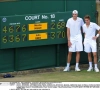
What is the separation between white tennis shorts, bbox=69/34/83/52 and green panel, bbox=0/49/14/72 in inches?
72.0

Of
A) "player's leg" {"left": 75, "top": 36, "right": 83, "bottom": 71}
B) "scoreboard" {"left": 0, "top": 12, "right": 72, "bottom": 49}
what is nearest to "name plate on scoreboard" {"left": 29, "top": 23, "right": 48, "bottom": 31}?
"scoreboard" {"left": 0, "top": 12, "right": 72, "bottom": 49}

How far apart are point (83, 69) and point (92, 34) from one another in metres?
1.24

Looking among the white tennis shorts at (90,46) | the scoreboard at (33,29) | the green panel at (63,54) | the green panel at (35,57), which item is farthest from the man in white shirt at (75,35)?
the green panel at (35,57)

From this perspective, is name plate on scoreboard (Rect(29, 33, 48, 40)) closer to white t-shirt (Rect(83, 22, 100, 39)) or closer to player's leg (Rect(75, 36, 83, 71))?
player's leg (Rect(75, 36, 83, 71))

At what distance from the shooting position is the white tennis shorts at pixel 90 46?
47.4 feet

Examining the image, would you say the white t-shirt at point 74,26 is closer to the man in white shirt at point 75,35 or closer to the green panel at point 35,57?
the man in white shirt at point 75,35

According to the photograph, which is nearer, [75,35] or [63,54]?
[75,35]

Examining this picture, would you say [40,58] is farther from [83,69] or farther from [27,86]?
[27,86]

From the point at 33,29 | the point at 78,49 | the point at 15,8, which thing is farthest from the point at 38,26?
the point at 78,49

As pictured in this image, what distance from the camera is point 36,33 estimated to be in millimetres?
14195

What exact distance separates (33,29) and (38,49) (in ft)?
2.29

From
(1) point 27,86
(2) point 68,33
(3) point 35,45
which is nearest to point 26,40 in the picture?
(3) point 35,45

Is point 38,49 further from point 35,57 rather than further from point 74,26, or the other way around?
point 74,26

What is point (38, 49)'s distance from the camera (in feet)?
47.6
